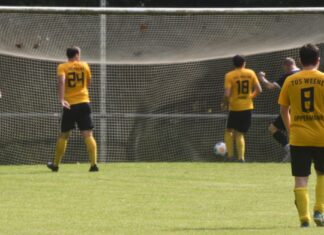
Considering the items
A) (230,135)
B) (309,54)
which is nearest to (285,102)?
(309,54)

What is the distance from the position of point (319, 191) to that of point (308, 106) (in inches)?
32.4

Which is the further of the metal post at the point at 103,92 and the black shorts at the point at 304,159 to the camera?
the metal post at the point at 103,92

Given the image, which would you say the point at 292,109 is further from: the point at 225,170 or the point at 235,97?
the point at 235,97

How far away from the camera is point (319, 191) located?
1045cm

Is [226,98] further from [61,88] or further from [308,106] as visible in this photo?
[308,106]

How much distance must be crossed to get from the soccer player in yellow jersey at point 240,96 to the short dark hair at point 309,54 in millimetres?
9733

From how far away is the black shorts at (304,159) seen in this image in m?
10.4

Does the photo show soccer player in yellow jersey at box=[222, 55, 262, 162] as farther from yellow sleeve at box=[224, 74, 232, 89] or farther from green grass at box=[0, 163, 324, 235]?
green grass at box=[0, 163, 324, 235]

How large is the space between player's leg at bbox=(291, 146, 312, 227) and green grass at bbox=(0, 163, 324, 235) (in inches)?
6.0

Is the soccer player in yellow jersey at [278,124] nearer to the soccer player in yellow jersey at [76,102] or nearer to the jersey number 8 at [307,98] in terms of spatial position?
the soccer player in yellow jersey at [76,102]

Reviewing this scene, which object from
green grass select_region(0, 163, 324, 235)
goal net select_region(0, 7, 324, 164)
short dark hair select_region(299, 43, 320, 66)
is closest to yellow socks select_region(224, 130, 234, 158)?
goal net select_region(0, 7, 324, 164)

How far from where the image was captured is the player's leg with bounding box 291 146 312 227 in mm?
10273

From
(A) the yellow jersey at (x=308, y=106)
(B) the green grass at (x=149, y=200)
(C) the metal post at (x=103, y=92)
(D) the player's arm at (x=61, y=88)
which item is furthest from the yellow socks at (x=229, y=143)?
(A) the yellow jersey at (x=308, y=106)
